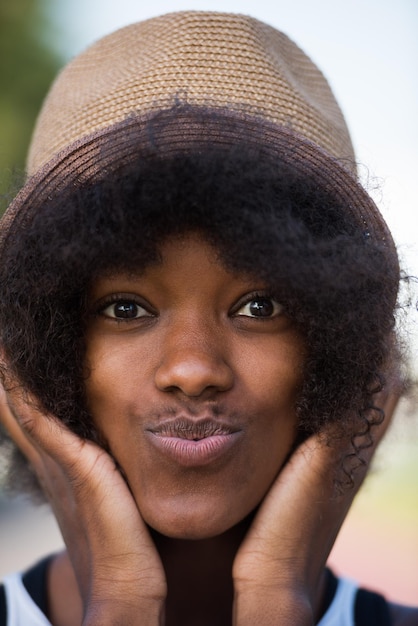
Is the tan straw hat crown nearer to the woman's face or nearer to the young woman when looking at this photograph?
the young woman

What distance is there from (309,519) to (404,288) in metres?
0.58

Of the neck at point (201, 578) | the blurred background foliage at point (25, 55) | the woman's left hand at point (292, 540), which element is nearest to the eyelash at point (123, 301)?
the woman's left hand at point (292, 540)

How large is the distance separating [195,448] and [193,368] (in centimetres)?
18

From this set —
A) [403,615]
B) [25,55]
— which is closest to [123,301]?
[403,615]

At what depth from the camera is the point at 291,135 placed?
1749 millimetres

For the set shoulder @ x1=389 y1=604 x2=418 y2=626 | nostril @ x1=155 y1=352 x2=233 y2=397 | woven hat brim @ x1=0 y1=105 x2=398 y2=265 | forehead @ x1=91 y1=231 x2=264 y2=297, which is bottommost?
shoulder @ x1=389 y1=604 x2=418 y2=626

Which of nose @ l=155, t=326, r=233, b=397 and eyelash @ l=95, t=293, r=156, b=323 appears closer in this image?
nose @ l=155, t=326, r=233, b=397

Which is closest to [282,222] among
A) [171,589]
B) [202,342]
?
[202,342]

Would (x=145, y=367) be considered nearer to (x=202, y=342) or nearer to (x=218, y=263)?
(x=202, y=342)

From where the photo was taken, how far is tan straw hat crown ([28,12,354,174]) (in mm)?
1853

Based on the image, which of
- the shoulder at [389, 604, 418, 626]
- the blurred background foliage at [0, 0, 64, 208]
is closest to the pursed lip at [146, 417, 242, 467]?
the shoulder at [389, 604, 418, 626]

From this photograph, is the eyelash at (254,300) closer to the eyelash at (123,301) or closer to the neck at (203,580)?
the eyelash at (123,301)

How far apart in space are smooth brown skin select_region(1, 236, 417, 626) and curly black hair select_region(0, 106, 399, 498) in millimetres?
52

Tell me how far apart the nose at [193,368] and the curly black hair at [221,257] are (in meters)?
0.18
